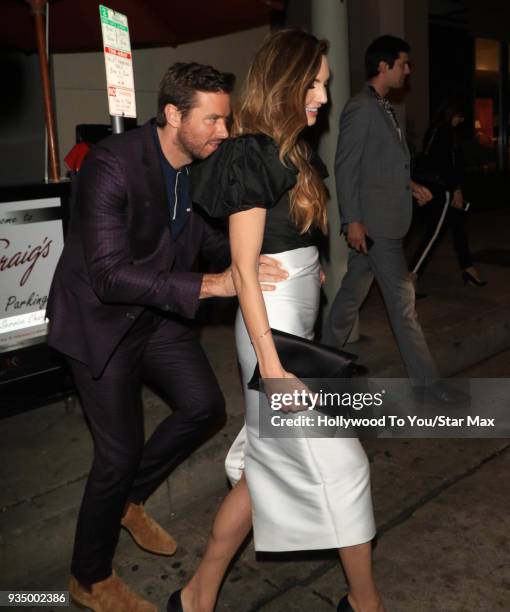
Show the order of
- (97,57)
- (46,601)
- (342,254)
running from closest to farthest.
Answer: (46,601)
(342,254)
(97,57)

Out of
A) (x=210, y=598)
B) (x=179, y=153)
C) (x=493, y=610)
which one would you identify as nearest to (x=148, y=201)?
(x=179, y=153)

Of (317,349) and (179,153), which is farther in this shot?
(179,153)

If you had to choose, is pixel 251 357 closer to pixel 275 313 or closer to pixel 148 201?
pixel 275 313

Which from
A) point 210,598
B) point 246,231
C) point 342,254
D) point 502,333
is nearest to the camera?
point 246,231

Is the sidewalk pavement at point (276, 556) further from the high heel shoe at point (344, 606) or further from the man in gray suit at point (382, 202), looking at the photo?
the man in gray suit at point (382, 202)

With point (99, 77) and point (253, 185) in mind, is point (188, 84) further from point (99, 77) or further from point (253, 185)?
point (99, 77)

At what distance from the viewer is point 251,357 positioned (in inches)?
95.8

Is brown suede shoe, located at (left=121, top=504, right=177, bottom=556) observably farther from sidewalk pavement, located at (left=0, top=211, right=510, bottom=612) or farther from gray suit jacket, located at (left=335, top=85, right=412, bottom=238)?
gray suit jacket, located at (left=335, top=85, right=412, bottom=238)

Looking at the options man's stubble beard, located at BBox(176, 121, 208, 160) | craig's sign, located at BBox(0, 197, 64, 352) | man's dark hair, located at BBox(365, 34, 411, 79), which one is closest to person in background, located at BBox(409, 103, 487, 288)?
man's dark hair, located at BBox(365, 34, 411, 79)

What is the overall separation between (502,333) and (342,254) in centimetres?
179

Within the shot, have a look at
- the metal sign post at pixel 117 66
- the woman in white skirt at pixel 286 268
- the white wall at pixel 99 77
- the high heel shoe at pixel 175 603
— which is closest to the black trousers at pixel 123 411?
the high heel shoe at pixel 175 603

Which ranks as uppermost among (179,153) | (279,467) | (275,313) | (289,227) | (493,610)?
(179,153)

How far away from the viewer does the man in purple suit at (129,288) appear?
2439 millimetres

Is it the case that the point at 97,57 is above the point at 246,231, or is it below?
above
